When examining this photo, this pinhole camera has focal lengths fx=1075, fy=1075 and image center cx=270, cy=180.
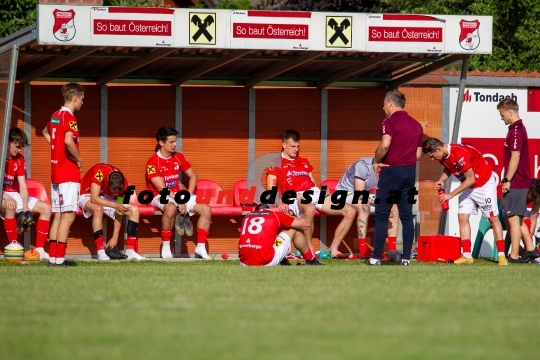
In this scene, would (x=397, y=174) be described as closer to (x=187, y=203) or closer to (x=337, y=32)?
(x=337, y=32)

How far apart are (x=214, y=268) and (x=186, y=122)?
438cm

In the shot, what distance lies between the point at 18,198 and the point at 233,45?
11.2ft

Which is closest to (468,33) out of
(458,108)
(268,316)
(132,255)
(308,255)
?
(458,108)

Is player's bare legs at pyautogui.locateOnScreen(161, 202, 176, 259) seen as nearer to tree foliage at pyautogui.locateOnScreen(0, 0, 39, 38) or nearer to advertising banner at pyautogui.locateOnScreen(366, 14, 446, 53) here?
advertising banner at pyautogui.locateOnScreen(366, 14, 446, 53)

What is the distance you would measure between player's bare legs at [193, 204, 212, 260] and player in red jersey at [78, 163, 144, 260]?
82 centimetres

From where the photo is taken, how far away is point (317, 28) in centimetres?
1323

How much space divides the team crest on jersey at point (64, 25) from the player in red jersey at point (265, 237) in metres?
3.01

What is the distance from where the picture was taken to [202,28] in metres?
12.9

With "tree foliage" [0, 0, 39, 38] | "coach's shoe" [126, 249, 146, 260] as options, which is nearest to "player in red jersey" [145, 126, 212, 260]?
"coach's shoe" [126, 249, 146, 260]

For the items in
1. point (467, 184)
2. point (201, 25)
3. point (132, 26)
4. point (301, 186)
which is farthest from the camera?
point (301, 186)

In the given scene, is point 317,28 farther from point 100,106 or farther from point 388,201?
point 100,106

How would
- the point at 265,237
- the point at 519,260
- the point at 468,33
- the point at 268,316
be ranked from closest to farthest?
1. the point at 268,316
2. the point at 265,237
3. the point at 468,33
4. the point at 519,260

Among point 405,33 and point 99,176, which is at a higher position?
point 405,33

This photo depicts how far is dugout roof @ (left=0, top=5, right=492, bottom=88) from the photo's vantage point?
1254cm
